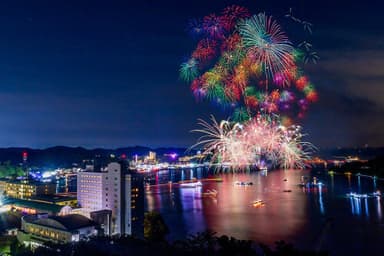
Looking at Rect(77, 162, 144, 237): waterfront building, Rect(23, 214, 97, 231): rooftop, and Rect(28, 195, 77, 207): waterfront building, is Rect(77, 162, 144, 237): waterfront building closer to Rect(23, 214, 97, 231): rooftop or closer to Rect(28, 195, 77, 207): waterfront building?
Rect(23, 214, 97, 231): rooftop

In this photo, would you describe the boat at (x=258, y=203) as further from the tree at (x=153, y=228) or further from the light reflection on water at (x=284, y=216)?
the tree at (x=153, y=228)

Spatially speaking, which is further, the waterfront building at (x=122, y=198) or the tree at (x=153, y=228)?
the waterfront building at (x=122, y=198)

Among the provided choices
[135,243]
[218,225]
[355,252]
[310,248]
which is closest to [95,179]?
[218,225]

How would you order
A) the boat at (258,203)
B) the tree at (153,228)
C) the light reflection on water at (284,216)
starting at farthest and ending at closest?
the boat at (258,203) → the light reflection on water at (284,216) → the tree at (153,228)

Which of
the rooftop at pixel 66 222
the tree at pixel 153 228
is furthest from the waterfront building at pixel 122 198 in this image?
the rooftop at pixel 66 222

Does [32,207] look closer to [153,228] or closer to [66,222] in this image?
[66,222]

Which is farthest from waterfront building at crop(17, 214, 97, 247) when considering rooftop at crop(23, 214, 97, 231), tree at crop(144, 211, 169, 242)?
tree at crop(144, 211, 169, 242)

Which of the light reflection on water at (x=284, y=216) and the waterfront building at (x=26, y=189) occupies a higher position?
the waterfront building at (x=26, y=189)

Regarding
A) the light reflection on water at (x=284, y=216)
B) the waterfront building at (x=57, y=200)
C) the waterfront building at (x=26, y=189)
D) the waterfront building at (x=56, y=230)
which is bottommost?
the light reflection on water at (x=284, y=216)
